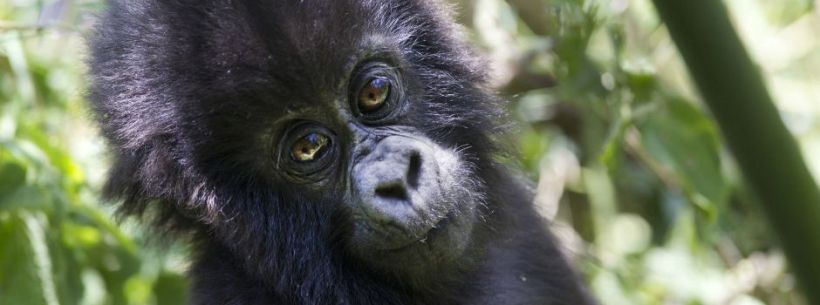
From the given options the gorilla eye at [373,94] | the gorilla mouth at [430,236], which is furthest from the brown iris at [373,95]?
the gorilla mouth at [430,236]

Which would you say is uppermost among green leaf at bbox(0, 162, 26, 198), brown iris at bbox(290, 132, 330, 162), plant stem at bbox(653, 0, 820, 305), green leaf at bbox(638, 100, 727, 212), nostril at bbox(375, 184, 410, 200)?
green leaf at bbox(638, 100, 727, 212)

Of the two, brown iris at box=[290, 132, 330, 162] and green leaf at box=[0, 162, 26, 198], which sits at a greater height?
brown iris at box=[290, 132, 330, 162]

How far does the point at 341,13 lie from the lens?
2.66 m

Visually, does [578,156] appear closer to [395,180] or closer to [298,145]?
[298,145]

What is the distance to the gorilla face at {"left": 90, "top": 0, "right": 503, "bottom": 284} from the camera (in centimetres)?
251

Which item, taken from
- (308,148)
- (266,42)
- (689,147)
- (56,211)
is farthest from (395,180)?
(689,147)

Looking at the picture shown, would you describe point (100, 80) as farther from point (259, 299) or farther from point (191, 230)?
point (259, 299)

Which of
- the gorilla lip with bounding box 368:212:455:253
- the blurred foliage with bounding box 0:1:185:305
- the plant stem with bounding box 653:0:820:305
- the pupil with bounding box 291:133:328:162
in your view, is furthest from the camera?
the blurred foliage with bounding box 0:1:185:305

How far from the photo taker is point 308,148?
2.66m

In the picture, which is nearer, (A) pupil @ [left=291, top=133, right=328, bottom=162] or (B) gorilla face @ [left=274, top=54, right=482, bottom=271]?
Answer: (B) gorilla face @ [left=274, top=54, right=482, bottom=271]

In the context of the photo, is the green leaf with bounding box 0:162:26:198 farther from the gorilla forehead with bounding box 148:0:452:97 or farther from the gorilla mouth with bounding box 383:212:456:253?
the gorilla mouth with bounding box 383:212:456:253

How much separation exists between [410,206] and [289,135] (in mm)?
453

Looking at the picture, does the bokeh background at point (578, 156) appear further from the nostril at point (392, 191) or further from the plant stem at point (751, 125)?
the plant stem at point (751, 125)

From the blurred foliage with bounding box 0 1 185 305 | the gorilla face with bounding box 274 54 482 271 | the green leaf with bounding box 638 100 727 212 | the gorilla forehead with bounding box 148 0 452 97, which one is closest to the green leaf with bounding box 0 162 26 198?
the blurred foliage with bounding box 0 1 185 305
